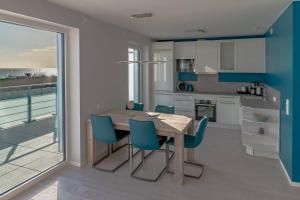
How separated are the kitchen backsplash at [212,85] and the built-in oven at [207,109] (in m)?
0.59

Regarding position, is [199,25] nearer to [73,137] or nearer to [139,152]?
[139,152]

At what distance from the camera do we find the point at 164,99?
676 centimetres

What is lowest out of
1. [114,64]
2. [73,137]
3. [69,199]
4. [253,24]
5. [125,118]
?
[69,199]

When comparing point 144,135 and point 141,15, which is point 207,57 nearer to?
point 141,15

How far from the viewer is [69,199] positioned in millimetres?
2838

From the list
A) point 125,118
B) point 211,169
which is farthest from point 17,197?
point 211,169

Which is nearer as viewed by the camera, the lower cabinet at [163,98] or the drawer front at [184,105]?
the drawer front at [184,105]

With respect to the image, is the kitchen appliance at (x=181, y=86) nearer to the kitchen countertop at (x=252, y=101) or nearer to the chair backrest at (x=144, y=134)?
the kitchen countertop at (x=252, y=101)

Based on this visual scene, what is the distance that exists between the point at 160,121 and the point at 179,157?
0.68 meters

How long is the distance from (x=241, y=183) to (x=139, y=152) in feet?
6.23

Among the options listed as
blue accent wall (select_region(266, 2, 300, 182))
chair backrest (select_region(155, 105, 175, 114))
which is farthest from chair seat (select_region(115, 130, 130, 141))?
blue accent wall (select_region(266, 2, 300, 182))

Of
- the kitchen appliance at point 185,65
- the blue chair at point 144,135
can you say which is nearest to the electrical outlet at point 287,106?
the blue chair at point 144,135

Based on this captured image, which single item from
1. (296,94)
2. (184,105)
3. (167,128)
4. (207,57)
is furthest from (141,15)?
(184,105)

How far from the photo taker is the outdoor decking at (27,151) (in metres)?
2.94
